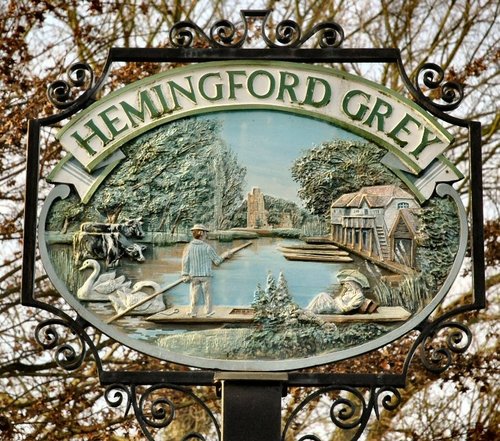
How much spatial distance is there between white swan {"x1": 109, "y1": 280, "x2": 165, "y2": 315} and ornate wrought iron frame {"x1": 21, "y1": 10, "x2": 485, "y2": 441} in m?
0.20

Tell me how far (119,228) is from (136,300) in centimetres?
41

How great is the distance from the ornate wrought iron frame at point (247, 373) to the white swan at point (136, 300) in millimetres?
201

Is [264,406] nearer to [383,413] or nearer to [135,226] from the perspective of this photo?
[135,226]

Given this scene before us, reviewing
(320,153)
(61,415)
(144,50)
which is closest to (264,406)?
(320,153)

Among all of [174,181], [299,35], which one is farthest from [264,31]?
[174,181]

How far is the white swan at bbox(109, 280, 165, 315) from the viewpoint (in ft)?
25.8

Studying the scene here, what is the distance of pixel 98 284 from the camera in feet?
26.0

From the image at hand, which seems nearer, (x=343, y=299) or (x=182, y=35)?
(x=343, y=299)

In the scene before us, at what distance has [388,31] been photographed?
648 inches

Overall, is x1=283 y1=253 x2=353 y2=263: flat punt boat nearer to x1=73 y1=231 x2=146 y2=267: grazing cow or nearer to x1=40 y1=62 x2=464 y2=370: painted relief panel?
x1=40 y1=62 x2=464 y2=370: painted relief panel

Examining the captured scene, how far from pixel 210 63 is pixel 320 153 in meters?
0.77

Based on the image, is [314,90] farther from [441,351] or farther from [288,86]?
[441,351]

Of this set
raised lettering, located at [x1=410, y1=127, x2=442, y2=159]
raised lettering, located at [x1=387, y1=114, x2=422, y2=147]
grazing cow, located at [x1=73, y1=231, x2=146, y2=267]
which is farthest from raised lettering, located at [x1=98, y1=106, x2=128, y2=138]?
raised lettering, located at [x1=410, y1=127, x2=442, y2=159]

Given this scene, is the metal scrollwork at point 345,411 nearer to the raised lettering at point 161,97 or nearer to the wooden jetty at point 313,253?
the wooden jetty at point 313,253
